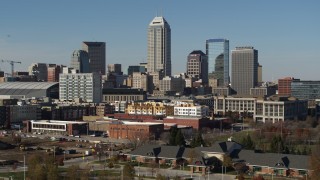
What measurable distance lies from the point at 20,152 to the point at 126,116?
20303 millimetres

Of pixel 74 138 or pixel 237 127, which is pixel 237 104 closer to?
pixel 237 127

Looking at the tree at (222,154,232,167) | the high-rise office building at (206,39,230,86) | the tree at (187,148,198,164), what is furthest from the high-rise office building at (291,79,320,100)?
the tree at (222,154,232,167)

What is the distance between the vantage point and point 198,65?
13525 centimetres

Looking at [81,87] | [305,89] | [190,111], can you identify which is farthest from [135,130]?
[305,89]

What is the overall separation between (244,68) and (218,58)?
23.2 m

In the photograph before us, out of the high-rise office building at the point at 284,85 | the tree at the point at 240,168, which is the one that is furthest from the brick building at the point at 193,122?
the high-rise office building at the point at 284,85

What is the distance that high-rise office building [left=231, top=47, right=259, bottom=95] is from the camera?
385 feet

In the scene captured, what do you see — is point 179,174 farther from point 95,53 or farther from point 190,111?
point 95,53

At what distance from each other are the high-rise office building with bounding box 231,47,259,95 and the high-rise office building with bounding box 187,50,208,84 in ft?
51.0

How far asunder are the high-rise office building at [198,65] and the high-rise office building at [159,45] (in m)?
5.65

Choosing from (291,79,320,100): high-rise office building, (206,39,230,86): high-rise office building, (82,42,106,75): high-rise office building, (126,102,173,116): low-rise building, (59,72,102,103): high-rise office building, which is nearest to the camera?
(126,102,173,116): low-rise building

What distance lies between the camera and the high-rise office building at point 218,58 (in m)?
136

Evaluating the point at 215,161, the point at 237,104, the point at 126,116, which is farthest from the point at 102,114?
the point at 215,161

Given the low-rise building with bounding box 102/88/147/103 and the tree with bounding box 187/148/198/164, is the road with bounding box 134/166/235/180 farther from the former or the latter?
the low-rise building with bounding box 102/88/147/103
